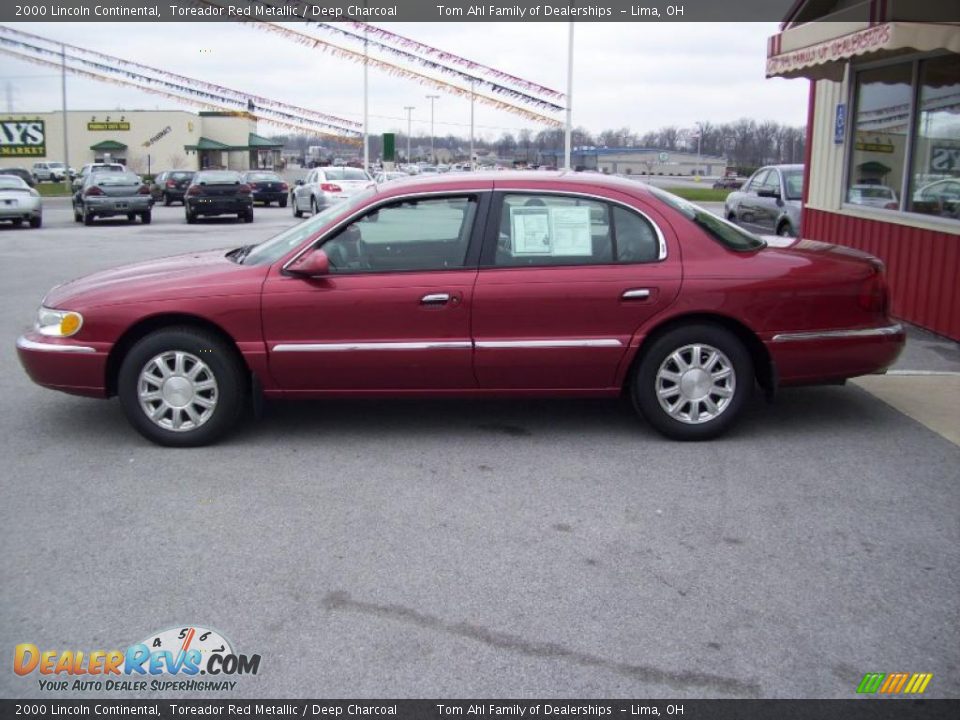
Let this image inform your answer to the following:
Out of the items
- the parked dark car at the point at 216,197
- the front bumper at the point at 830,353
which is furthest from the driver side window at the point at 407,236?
the parked dark car at the point at 216,197

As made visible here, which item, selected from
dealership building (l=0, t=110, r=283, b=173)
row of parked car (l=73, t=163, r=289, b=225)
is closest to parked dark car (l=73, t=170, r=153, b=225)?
row of parked car (l=73, t=163, r=289, b=225)

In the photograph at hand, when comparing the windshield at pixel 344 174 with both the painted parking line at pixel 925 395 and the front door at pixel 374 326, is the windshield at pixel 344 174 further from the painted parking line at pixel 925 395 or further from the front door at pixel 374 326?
the front door at pixel 374 326

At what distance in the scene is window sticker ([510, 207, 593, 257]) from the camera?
19.2 feet

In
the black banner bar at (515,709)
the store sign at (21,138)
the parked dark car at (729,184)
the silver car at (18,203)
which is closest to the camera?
the black banner bar at (515,709)

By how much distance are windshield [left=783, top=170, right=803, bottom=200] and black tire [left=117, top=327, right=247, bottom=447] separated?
11.2 meters

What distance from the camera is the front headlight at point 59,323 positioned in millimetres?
5766

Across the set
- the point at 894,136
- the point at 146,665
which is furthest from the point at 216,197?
the point at 146,665

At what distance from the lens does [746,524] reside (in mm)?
4582

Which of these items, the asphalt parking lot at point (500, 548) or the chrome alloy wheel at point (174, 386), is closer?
the asphalt parking lot at point (500, 548)

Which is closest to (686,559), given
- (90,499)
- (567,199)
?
(567,199)

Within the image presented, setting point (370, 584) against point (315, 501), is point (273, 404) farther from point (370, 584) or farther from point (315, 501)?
point (370, 584)

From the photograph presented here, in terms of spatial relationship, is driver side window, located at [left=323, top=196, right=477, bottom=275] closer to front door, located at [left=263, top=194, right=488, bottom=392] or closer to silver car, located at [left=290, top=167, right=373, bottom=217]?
front door, located at [left=263, top=194, right=488, bottom=392]

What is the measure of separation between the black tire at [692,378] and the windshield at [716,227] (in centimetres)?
59

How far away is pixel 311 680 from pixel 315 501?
1718mm
